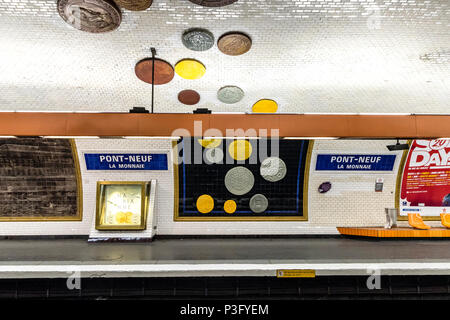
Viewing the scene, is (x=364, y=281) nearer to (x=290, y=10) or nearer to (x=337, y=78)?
(x=337, y=78)

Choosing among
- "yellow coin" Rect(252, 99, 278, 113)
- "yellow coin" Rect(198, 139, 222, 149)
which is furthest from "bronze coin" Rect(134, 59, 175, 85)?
"yellow coin" Rect(198, 139, 222, 149)

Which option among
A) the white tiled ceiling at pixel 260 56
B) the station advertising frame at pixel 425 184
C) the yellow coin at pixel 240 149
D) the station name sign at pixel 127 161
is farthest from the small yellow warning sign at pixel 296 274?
the station advertising frame at pixel 425 184

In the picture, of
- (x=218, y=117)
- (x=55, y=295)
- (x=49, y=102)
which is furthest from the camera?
(x=49, y=102)

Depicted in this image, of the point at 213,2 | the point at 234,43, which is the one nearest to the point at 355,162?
the point at 234,43

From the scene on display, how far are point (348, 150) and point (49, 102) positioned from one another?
547cm

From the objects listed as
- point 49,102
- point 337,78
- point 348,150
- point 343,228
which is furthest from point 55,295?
point 348,150

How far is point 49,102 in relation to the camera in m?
4.38

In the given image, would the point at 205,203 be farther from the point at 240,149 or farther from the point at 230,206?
the point at 240,149

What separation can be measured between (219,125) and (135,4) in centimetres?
153

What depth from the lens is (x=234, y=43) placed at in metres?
2.97

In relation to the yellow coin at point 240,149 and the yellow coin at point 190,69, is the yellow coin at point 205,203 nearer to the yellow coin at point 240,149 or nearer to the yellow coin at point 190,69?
the yellow coin at point 240,149

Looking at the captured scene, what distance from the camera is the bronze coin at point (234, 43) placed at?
113 inches

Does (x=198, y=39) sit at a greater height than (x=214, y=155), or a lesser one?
greater

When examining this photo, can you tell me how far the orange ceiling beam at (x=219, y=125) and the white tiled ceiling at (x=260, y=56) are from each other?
2.04 feet
